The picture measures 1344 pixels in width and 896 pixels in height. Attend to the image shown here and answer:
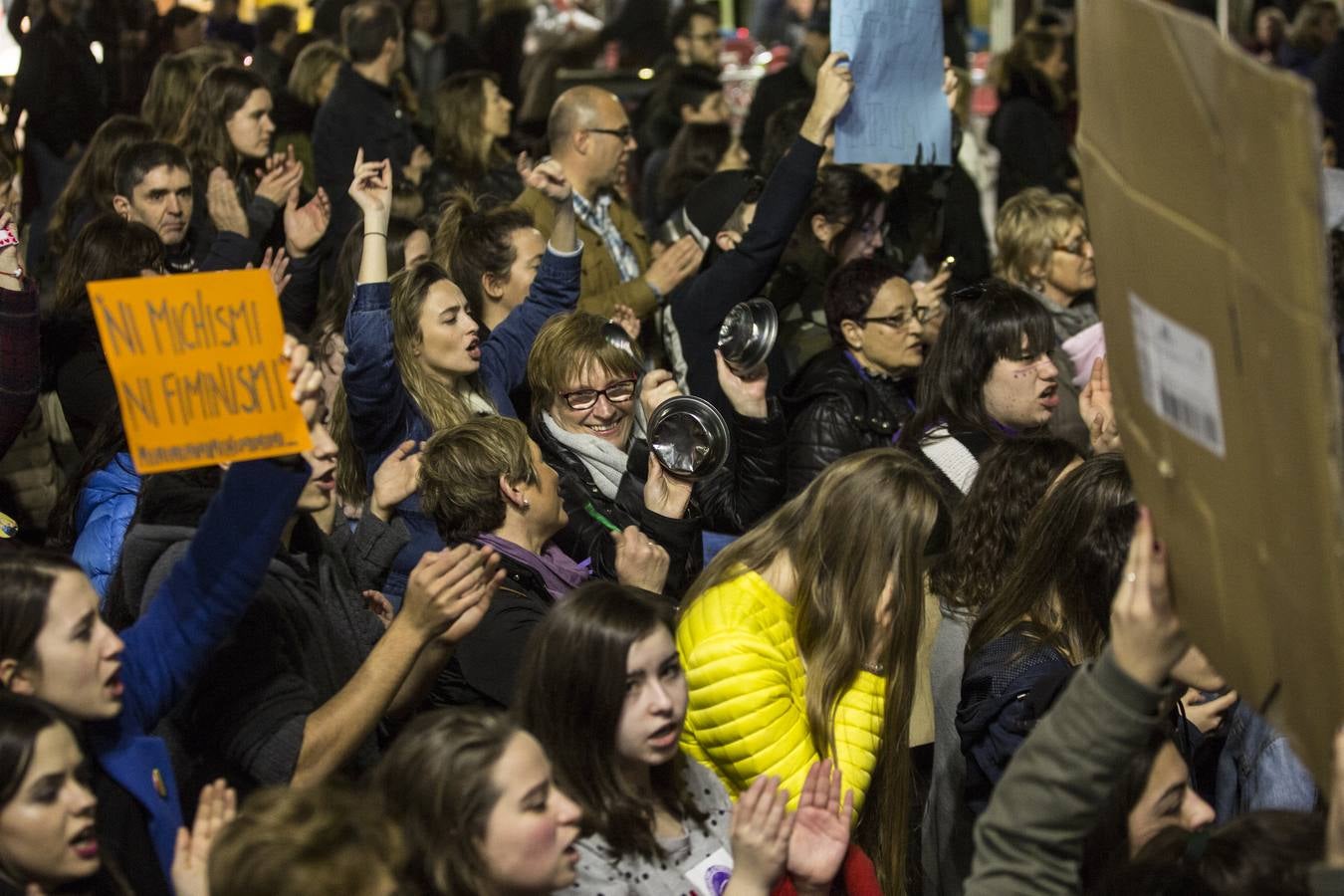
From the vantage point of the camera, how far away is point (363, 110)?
757 centimetres

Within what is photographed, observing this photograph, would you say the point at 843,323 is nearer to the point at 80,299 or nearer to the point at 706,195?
the point at 706,195

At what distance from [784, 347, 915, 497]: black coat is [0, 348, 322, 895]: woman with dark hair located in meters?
2.22

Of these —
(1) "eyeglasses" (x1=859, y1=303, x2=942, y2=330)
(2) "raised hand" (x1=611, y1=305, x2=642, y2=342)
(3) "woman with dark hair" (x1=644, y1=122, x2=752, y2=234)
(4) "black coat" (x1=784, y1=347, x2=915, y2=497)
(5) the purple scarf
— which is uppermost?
(5) the purple scarf

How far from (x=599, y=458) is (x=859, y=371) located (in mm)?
1087

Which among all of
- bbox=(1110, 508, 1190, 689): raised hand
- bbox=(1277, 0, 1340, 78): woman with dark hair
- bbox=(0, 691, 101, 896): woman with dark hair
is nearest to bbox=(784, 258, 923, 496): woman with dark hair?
bbox=(1110, 508, 1190, 689): raised hand

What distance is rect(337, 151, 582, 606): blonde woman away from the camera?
4234 millimetres

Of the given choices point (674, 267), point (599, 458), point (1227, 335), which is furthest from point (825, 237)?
point (1227, 335)

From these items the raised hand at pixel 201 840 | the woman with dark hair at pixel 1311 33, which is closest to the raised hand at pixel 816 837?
the raised hand at pixel 201 840

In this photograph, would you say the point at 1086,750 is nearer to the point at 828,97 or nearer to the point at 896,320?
the point at 896,320

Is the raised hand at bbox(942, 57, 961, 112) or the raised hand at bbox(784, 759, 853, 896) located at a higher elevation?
the raised hand at bbox(942, 57, 961, 112)

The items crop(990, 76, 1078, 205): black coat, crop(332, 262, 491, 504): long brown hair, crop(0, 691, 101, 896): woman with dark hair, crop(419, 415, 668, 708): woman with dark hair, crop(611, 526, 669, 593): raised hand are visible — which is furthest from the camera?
crop(990, 76, 1078, 205): black coat

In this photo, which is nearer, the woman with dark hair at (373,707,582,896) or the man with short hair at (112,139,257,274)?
the woman with dark hair at (373,707,582,896)

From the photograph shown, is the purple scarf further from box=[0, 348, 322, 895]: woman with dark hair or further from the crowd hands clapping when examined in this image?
box=[0, 348, 322, 895]: woman with dark hair

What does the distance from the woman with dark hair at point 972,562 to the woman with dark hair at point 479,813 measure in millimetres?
1440
